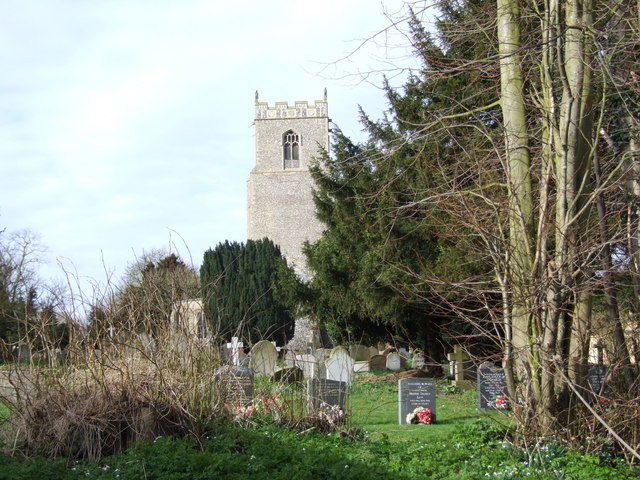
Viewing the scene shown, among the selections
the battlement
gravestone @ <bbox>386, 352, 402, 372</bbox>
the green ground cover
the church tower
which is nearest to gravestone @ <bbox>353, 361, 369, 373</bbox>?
gravestone @ <bbox>386, 352, 402, 372</bbox>

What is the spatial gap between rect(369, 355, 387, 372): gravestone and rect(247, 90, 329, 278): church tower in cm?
2835

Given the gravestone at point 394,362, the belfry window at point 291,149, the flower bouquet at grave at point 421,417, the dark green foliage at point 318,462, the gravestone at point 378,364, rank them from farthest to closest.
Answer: the belfry window at point 291,149
the gravestone at point 378,364
the gravestone at point 394,362
the flower bouquet at grave at point 421,417
the dark green foliage at point 318,462

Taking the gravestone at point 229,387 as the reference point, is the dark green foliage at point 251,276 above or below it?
above

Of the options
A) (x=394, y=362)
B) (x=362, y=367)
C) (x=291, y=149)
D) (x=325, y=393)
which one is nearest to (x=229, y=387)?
(x=325, y=393)

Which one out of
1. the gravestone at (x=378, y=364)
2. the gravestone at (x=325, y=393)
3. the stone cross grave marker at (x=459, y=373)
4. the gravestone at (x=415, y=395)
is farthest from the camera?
the gravestone at (x=378, y=364)

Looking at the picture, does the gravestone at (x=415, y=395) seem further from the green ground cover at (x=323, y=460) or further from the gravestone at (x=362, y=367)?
the gravestone at (x=362, y=367)

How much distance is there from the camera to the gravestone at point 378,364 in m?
21.7

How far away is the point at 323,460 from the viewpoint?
5797 millimetres

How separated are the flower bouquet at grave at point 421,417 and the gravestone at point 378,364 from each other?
1138 centimetres

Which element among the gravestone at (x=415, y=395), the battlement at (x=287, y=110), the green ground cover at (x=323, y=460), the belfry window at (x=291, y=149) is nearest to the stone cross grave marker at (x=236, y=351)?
the green ground cover at (x=323, y=460)

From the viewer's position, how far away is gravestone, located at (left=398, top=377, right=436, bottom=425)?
10055mm

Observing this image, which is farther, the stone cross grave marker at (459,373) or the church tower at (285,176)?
the church tower at (285,176)

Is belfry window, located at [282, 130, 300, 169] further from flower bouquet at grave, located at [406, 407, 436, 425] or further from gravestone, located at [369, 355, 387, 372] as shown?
flower bouquet at grave, located at [406, 407, 436, 425]

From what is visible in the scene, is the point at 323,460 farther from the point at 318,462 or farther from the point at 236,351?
the point at 236,351
